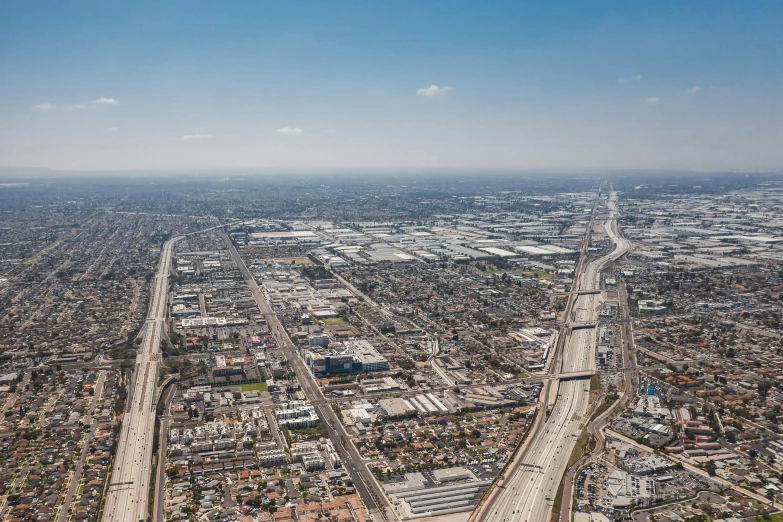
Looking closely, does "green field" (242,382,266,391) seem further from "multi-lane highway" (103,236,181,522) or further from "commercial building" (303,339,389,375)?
"multi-lane highway" (103,236,181,522)

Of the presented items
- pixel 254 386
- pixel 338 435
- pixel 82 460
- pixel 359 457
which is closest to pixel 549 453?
pixel 359 457

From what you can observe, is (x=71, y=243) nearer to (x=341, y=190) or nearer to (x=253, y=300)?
(x=253, y=300)

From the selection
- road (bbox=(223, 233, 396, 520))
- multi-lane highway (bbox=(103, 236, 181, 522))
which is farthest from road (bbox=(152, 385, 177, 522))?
road (bbox=(223, 233, 396, 520))

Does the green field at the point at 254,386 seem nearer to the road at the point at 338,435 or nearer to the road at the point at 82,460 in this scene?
the road at the point at 338,435

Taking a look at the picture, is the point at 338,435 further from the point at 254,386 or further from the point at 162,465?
the point at 254,386

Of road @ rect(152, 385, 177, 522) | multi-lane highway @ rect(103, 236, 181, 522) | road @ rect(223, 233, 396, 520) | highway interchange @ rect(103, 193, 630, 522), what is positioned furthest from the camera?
road @ rect(223, 233, 396, 520)

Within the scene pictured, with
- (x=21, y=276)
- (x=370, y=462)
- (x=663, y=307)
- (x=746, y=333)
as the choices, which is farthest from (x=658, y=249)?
(x=21, y=276)
